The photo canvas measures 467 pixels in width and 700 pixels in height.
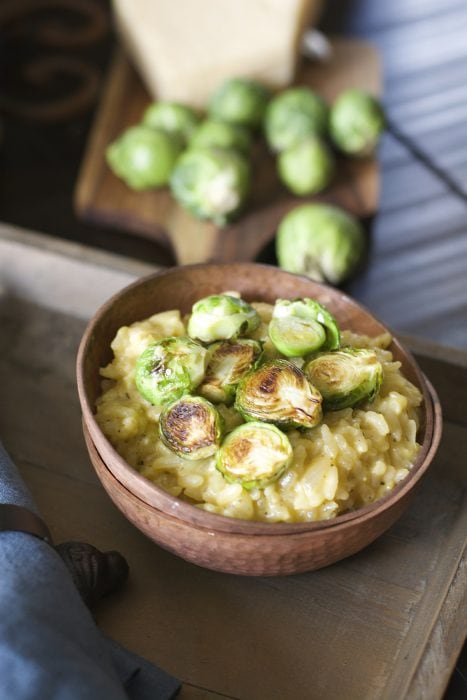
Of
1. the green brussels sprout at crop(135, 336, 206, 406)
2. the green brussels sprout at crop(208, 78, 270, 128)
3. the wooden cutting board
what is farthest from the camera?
the green brussels sprout at crop(208, 78, 270, 128)

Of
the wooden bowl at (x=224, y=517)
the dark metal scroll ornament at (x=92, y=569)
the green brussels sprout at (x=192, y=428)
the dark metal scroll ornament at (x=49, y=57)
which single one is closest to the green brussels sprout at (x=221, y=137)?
the dark metal scroll ornament at (x=49, y=57)

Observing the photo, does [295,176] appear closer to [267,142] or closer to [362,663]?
[267,142]

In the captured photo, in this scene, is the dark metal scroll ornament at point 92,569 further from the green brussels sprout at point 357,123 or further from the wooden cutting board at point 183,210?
the green brussels sprout at point 357,123

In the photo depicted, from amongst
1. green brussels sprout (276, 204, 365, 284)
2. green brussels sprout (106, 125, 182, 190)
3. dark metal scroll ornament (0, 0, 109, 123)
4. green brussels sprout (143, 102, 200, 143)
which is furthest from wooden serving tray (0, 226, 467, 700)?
dark metal scroll ornament (0, 0, 109, 123)

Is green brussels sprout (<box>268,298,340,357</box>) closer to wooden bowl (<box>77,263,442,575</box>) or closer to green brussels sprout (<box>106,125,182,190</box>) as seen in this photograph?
wooden bowl (<box>77,263,442,575</box>)

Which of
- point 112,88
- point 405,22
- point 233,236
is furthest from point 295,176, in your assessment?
point 405,22

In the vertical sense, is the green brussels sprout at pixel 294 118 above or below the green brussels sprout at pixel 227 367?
below

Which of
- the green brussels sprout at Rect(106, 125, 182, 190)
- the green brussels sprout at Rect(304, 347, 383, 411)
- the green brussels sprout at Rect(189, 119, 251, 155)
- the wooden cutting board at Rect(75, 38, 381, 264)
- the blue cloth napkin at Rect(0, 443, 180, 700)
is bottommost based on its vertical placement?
the wooden cutting board at Rect(75, 38, 381, 264)
